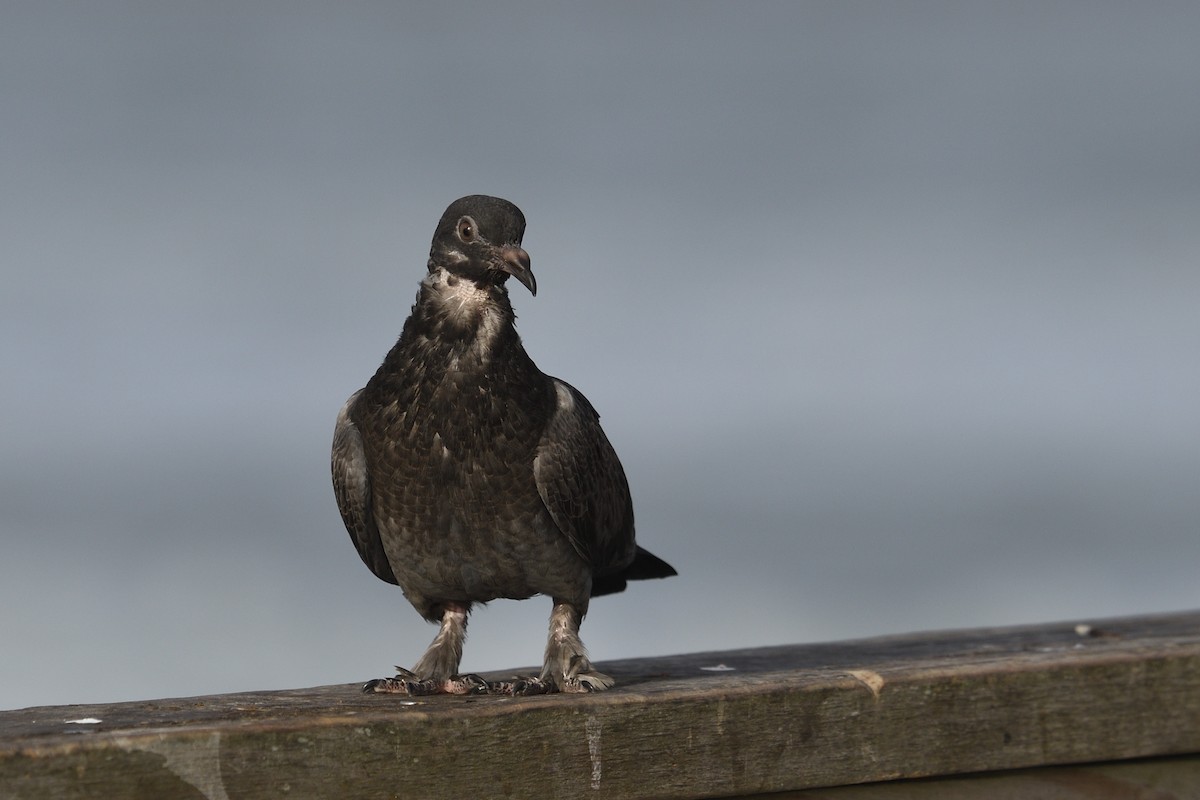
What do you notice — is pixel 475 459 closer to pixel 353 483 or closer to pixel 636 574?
pixel 353 483

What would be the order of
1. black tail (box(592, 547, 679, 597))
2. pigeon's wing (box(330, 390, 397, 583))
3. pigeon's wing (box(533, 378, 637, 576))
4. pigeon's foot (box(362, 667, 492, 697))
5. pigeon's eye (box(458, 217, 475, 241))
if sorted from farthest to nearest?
black tail (box(592, 547, 679, 597))
pigeon's wing (box(330, 390, 397, 583))
pigeon's wing (box(533, 378, 637, 576))
pigeon's eye (box(458, 217, 475, 241))
pigeon's foot (box(362, 667, 492, 697))

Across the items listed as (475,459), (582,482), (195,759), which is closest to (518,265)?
(475,459)

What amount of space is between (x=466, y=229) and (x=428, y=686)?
1.50 meters

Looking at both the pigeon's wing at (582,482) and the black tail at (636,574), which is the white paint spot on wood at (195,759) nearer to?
the pigeon's wing at (582,482)

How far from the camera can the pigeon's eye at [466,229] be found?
196 inches

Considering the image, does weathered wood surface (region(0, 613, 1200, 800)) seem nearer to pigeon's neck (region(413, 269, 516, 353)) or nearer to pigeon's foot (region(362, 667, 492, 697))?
pigeon's foot (region(362, 667, 492, 697))

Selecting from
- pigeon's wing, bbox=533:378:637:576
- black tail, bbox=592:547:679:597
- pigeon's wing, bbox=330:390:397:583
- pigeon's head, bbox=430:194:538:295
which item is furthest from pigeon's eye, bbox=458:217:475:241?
black tail, bbox=592:547:679:597

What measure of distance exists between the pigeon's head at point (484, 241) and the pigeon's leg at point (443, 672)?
4.16ft

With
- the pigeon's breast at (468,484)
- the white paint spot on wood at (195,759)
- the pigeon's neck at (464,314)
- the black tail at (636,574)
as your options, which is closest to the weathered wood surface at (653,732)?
the white paint spot on wood at (195,759)

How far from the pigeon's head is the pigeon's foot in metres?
1.27

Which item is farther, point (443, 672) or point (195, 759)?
point (443, 672)

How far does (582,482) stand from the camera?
5156mm

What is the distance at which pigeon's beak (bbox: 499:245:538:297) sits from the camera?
486 centimetres

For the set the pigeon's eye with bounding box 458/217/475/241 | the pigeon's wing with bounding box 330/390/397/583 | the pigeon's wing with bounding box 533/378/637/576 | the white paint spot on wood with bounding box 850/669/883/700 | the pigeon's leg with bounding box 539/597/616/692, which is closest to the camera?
the white paint spot on wood with bounding box 850/669/883/700
